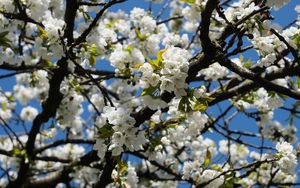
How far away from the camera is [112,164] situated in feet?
10.4

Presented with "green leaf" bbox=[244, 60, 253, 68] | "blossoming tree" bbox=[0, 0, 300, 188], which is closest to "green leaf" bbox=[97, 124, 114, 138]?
"blossoming tree" bbox=[0, 0, 300, 188]

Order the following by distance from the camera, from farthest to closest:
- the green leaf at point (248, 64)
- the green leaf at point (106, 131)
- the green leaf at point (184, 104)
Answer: the green leaf at point (248, 64) → the green leaf at point (106, 131) → the green leaf at point (184, 104)

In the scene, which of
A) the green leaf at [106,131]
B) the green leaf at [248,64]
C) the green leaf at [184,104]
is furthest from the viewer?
the green leaf at [248,64]

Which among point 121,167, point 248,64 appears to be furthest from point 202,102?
point 248,64

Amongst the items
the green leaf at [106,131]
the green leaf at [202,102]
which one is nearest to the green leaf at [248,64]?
the green leaf at [202,102]

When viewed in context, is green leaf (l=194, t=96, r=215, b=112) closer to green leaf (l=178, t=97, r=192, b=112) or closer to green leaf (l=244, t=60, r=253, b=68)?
green leaf (l=178, t=97, r=192, b=112)

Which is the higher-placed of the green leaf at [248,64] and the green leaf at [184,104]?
the green leaf at [248,64]

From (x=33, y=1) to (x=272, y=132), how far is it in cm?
386

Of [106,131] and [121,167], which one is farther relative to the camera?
[121,167]

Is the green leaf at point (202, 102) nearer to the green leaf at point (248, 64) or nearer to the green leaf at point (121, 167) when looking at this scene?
the green leaf at point (121, 167)

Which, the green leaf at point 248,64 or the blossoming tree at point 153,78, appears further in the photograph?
the green leaf at point 248,64

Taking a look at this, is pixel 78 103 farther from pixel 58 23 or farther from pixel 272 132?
pixel 272 132

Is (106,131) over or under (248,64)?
under

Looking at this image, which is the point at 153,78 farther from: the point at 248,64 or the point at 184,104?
the point at 248,64
